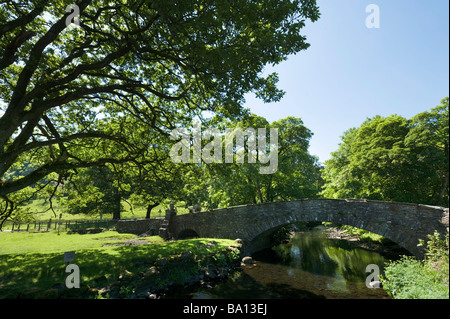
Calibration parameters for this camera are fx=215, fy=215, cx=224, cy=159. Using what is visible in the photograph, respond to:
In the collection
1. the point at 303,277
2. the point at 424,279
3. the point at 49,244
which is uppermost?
the point at 424,279

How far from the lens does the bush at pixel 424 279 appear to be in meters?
7.42

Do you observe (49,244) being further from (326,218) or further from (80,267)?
(326,218)

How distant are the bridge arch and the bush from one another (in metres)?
1.30

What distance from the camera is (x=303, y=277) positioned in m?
13.2

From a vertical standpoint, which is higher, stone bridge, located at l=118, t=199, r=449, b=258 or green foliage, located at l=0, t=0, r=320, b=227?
green foliage, located at l=0, t=0, r=320, b=227

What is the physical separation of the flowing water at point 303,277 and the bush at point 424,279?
995 millimetres

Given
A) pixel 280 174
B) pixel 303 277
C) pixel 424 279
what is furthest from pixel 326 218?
pixel 280 174

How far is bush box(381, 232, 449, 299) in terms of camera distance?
292 inches

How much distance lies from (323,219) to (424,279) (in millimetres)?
7143

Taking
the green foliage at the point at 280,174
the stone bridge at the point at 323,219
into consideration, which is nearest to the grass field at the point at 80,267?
the stone bridge at the point at 323,219

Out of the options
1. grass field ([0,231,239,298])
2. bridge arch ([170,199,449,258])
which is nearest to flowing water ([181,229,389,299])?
bridge arch ([170,199,449,258])

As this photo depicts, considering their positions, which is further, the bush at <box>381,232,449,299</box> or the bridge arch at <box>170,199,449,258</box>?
the bridge arch at <box>170,199,449,258</box>

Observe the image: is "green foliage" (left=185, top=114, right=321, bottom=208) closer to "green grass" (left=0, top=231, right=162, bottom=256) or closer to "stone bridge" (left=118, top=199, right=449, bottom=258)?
"stone bridge" (left=118, top=199, right=449, bottom=258)

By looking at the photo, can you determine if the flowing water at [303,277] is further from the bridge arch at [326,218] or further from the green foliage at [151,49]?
the green foliage at [151,49]
